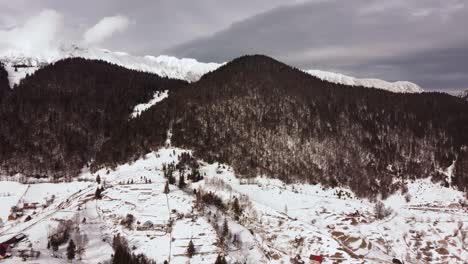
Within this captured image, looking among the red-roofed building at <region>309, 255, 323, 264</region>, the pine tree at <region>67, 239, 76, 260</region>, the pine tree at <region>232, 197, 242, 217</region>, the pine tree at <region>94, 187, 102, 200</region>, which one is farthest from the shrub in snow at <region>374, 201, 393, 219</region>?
the pine tree at <region>67, 239, 76, 260</region>

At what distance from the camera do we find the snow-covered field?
105m

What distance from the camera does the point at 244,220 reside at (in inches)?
5044

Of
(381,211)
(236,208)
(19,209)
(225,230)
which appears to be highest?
(19,209)

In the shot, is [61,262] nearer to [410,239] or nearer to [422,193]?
[410,239]

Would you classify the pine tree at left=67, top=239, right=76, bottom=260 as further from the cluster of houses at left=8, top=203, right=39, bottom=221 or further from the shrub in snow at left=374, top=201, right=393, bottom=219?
the shrub in snow at left=374, top=201, right=393, bottom=219

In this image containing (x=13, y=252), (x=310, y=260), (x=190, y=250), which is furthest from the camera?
(x=310, y=260)

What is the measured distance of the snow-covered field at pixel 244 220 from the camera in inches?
4141

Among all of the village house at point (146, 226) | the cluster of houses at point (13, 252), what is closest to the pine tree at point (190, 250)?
the village house at point (146, 226)

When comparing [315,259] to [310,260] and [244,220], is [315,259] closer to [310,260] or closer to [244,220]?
[310,260]

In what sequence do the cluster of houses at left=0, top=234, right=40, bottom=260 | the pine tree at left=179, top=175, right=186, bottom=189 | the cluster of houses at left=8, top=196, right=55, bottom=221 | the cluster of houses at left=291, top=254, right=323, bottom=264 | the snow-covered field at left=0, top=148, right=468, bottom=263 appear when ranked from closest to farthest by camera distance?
the cluster of houses at left=0, top=234, right=40, bottom=260, the snow-covered field at left=0, top=148, right=468, bottom=263, the cluster of houses at left=291, top=254, right=323, bottom=264, the cluster of houses at left=8, top=196, right=55, bottom=221, the pine tree at left=179, top=175, right=186, bottom=189

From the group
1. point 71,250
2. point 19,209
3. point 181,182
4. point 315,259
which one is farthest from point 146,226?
point 19,209

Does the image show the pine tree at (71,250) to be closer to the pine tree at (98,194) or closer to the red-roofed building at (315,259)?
the pine tree at (98,194)

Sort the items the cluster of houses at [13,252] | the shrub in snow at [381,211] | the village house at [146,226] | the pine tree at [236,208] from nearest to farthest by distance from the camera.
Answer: the cluster of houses at [13,252]
the village house at [146,226]
the pine tree at [236,208]
the shrub in snow at [381,211]

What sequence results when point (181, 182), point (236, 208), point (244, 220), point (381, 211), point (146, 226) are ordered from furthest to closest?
1. point (381, 211)
2. point (181, 182)
3. point (236, 208)
4. point (244, 220)
5. point (146, 226)
